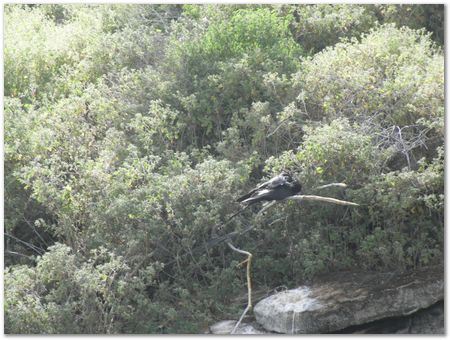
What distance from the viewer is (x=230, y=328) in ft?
23.1

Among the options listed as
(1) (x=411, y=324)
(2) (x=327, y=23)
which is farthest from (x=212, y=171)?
(2) (x=327, y=23)

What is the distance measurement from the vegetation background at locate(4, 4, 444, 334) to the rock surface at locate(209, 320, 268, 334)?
123 mm

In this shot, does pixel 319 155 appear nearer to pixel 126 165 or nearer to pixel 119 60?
pixel 126 165

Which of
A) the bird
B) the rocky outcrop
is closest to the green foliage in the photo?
the bird

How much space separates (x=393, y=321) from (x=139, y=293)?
1.86 meters

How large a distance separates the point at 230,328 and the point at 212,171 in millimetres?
1332

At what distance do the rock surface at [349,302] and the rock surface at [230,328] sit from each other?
0.07 meters

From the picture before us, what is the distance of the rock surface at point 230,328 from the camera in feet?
22.8

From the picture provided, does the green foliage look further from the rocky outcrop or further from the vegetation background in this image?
the rocky outcrop

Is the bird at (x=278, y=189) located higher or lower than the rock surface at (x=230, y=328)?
higher

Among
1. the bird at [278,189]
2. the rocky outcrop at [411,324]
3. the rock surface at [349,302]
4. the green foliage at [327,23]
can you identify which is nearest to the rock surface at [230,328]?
the rock surface at [349,302]

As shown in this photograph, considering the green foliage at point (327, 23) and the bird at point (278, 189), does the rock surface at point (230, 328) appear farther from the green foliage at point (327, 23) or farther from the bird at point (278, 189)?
the green foliage at point (327, 23)

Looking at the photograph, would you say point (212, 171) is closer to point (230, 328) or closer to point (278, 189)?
point (278, 189)

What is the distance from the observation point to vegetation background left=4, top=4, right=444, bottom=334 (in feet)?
23.9
